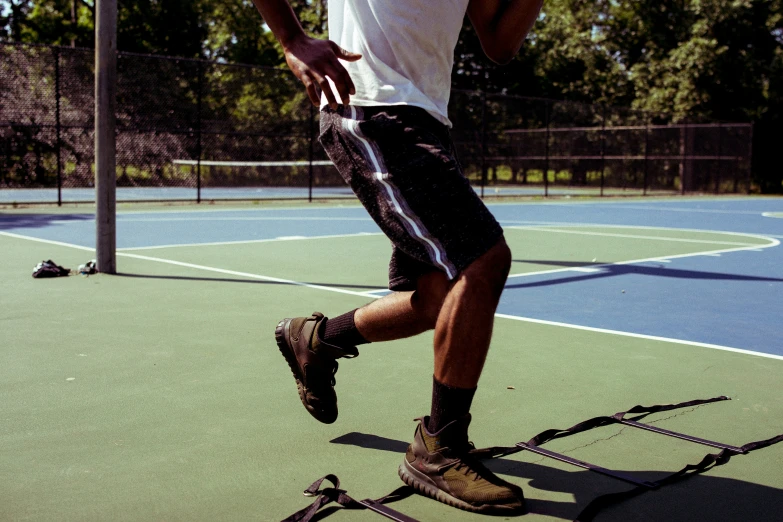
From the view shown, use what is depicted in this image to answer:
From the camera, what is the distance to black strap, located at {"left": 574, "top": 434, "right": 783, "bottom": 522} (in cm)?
231

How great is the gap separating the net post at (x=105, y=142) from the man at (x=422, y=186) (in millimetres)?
5044

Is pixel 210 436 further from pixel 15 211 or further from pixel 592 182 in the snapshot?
pixel 592 182

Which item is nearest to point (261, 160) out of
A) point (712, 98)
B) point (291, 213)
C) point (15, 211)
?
point (291, 213)

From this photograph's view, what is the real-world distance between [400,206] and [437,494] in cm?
83

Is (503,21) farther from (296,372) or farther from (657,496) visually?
(657,496)

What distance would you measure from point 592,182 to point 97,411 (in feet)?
87.5

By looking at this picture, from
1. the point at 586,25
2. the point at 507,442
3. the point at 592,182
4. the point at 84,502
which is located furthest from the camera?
the point at 586,25

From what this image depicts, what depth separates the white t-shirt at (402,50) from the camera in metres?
2.54

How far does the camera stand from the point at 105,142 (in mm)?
7352

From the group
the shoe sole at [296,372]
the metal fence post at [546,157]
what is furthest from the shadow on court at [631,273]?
the metal fence post at [546,157]

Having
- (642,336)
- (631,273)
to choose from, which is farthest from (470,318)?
(631,273)

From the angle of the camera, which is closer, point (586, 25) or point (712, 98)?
point (712, 98)

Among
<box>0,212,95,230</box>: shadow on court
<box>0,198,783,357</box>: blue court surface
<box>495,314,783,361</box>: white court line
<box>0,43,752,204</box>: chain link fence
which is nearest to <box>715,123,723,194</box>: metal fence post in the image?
<box>0,43,752,204</box>: chain link fence

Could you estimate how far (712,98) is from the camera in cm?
3469
